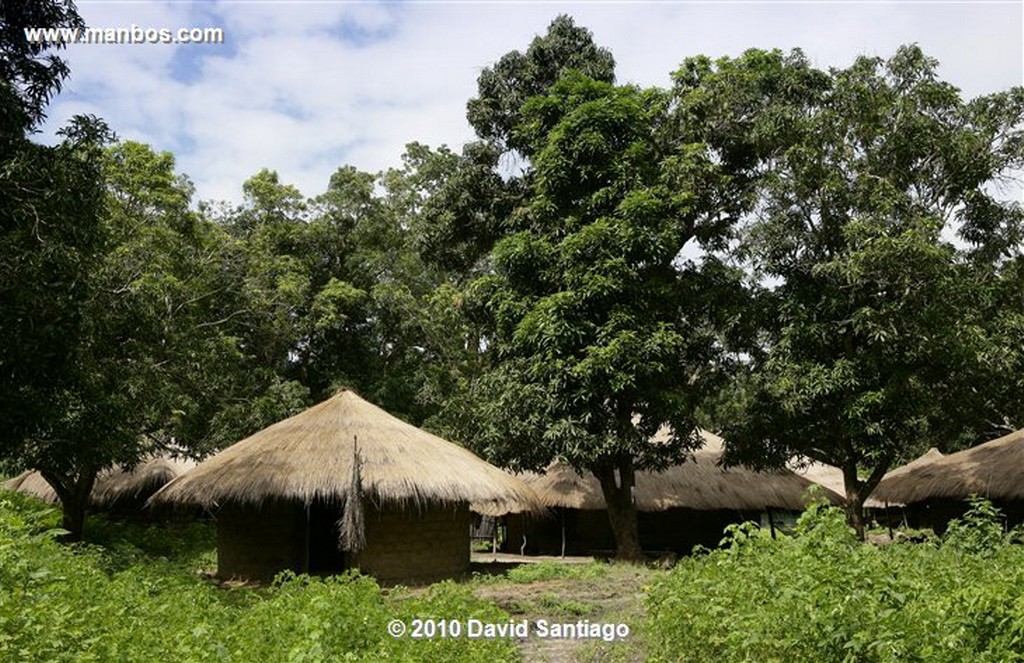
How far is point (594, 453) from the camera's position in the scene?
1448 centimetres

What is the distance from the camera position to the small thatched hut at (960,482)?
18125 mm

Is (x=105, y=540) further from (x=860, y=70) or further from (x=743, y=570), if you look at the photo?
(x=860, y=70)

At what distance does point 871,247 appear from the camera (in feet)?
44.2

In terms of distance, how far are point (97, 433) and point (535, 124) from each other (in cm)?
937

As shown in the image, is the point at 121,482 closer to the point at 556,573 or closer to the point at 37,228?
the point at 556,573

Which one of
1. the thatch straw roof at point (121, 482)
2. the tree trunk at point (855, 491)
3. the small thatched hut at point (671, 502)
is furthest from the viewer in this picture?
the thatch straw roof at point (121, 482)

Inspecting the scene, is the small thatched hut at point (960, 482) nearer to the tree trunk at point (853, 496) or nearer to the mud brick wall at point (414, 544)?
the tree trunk at point (853, 496)

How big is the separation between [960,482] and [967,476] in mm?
202

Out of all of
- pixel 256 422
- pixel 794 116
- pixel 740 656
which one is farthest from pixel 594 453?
pixel 256 422

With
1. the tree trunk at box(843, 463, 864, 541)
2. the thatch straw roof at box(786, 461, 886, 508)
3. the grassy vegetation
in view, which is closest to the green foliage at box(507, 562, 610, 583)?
the tree trunk at box(843, 463, 864, 541)

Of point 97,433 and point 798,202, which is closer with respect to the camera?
point 97,433

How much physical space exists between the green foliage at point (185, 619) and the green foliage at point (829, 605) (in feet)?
4.68

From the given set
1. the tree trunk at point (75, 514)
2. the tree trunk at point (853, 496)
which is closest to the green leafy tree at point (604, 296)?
the tree trunk at point (853, 496)

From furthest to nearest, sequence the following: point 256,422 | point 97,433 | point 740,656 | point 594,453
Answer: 1. point 256,422
2. point 594,453
3. point 97,433
4. point 740,656
